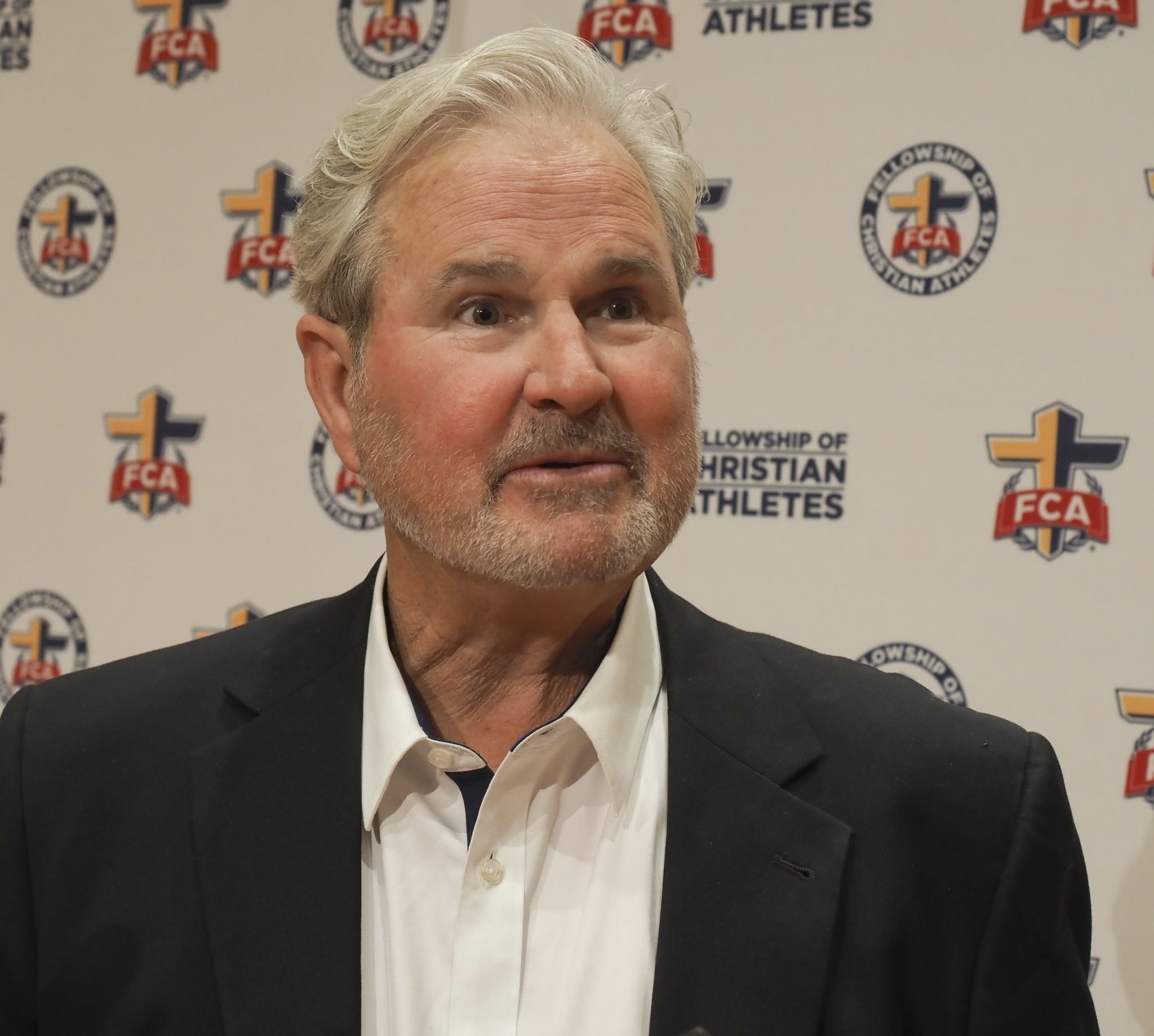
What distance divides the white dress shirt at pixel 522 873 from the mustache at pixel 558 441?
0.24m

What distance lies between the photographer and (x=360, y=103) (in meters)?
1.48

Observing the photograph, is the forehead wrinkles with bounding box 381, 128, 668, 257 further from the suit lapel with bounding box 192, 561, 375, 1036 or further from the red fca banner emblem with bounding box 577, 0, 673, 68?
the red fca banner emblem with bounding box 577, 0, 673, 68

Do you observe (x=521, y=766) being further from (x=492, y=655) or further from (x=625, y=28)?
(x=625, y=28)

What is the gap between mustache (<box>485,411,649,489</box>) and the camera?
126 cm

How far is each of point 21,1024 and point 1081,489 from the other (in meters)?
1.70

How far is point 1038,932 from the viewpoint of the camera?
1.27 meters

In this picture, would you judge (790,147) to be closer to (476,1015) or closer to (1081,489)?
(1081,489)

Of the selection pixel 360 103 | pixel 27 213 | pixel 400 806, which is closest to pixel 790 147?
pixel 360 103

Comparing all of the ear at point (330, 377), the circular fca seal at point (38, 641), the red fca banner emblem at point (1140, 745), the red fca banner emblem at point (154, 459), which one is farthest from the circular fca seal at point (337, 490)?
the red fca banner emblem at point (1140, 745)

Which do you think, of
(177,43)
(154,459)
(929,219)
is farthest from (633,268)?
(177,43)

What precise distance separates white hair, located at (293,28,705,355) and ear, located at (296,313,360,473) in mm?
19

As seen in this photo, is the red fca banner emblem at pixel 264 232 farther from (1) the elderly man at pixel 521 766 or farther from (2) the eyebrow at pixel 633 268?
(2) the eyebrow at pixel 633 268

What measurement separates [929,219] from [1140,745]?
941 mm

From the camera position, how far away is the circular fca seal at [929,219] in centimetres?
207
